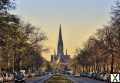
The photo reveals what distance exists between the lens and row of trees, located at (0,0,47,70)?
6550 centimetres

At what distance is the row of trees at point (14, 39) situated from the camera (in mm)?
65500

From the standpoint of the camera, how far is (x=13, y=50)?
10144 centimetres

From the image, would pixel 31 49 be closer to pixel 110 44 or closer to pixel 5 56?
pixel 5 56

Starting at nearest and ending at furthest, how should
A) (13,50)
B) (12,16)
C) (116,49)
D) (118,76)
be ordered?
1. (118,76)
2. (12,16)
3. (116,49)
4. (13,50)

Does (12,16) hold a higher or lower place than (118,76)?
higher

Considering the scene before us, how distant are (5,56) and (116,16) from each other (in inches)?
1682

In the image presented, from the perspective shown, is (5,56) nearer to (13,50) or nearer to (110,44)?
(13,50)

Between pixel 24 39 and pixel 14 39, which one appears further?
pixel 24 39

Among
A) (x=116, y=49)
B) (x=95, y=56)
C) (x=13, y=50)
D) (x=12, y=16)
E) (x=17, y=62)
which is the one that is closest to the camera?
(x=12, y=16)

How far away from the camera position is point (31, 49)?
11925cm

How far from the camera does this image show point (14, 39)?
85562 mm

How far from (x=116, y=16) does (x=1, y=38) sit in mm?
17392

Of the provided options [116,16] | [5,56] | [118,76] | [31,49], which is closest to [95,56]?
[31,49]

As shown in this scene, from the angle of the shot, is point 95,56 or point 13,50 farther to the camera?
point 95,56
